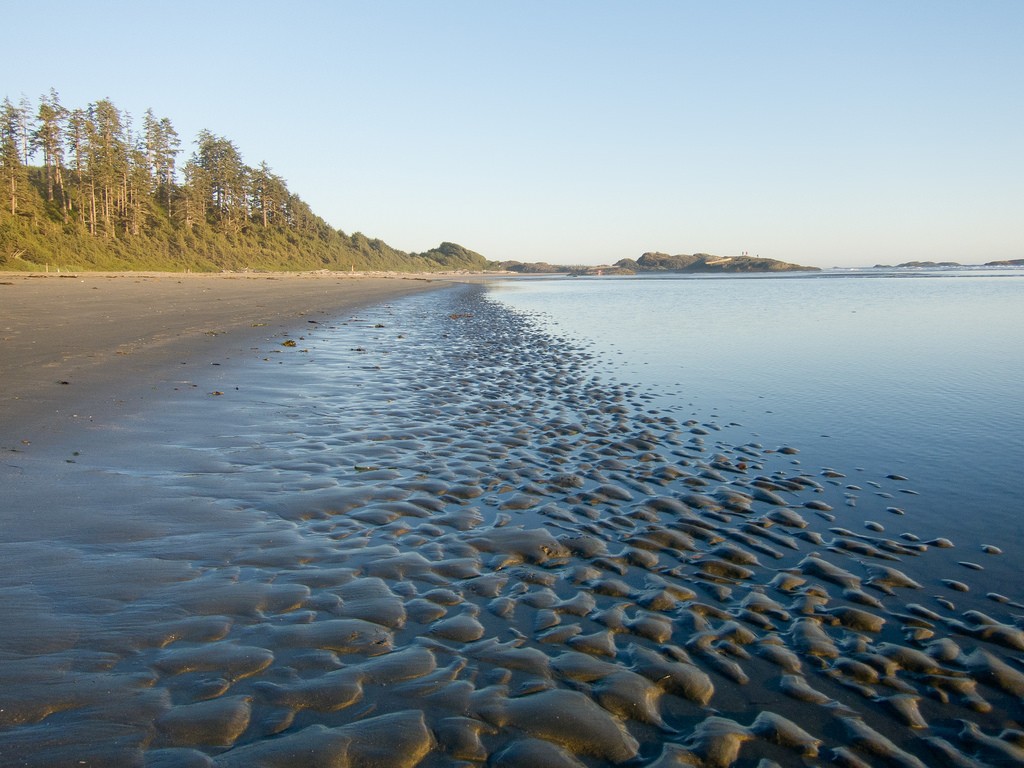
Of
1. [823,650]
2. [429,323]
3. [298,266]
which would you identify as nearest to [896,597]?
[823,650]

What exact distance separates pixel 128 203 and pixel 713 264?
142832 mm

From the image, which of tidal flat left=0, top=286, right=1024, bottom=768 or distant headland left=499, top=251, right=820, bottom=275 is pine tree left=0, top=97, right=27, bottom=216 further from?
distant headland left=499, top=251, right=820, bottom=275

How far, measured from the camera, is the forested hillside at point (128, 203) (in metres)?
67.5

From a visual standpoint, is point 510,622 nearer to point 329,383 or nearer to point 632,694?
point 632,694

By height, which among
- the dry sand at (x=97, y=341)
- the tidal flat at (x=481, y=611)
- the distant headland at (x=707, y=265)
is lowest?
the tidal flat at (x=481, y=611)

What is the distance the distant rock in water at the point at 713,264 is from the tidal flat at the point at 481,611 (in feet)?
552

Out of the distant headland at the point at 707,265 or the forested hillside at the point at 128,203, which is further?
the distant headland at the point at 707,265

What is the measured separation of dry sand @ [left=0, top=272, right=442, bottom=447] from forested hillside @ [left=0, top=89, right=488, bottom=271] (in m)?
38.4

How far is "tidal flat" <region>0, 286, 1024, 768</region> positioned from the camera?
3.29 metres

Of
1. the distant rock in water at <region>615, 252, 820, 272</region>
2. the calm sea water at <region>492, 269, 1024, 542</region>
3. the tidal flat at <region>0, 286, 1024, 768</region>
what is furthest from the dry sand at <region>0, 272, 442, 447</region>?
the distant rock in water at <region>615, 252, 820, 272</region>

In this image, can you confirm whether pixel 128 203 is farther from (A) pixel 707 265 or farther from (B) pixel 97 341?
(A) pixel 707 265

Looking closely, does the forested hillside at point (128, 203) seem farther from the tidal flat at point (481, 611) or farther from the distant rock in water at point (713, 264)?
the distant rock in water at point (713, 264)

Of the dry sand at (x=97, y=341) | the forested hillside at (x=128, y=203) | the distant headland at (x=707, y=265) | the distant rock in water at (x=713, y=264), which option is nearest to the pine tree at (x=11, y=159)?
the forested hillside at (x=128, y=203)

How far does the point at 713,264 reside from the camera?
174 metres
